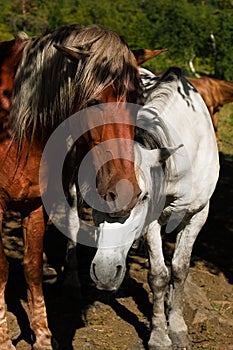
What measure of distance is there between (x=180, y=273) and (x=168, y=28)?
2374 cm

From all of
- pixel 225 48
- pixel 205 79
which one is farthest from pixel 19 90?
pixel 225 48

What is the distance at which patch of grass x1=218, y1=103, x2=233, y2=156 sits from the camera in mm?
10305

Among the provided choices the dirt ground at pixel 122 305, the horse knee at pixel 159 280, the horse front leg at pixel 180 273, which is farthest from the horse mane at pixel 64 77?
the dirt ground at pixel 122 305

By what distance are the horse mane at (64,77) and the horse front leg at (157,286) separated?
→ 1.07m

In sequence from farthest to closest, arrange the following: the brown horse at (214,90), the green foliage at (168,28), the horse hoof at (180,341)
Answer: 1. the green foliage at (168,28)
2. the brown horse at (214,90)
3. the horse hoof at (180,341)

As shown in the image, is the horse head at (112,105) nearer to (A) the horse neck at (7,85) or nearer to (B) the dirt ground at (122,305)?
(A) the horse neck at (7,85)

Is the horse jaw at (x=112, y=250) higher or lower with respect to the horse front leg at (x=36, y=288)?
higher

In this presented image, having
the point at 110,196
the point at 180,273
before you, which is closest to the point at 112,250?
the point at 110,196

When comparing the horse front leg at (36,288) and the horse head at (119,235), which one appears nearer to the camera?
the horse head at (119,235)

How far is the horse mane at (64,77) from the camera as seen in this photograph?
2.68m

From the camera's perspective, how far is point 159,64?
2141 cm

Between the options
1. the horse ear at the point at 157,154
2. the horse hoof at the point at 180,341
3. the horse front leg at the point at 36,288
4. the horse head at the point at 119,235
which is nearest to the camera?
the horse head at the point at 119,235

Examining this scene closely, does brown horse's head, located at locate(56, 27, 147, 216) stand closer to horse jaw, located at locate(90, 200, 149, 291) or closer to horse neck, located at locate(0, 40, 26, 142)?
horse jaw, located at locate(90, 200, 149, 291)

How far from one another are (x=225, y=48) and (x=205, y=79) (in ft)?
45.0
